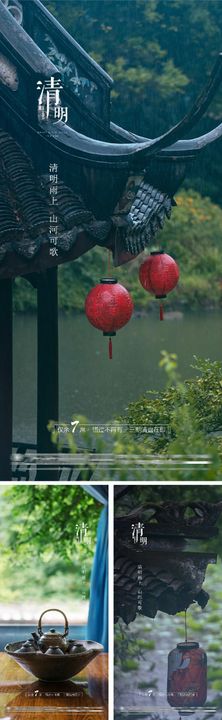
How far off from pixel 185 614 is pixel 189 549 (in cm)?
29

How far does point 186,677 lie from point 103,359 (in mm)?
1448

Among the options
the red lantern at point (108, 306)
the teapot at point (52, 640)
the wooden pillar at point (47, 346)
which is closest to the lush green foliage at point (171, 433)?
the wooden pillar at point (47, 346)

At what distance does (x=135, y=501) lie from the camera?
5.45m

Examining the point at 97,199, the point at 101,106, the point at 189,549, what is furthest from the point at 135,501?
the point at 101,106

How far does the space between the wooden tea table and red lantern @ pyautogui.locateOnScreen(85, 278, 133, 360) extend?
150 centimetres

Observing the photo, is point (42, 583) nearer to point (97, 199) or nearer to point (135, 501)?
point (135, 501)

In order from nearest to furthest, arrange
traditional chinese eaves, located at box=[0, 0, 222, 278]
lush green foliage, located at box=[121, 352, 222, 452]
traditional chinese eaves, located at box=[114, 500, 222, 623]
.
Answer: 1. traditional chinese eaves, located at box=[0, 0, 222, 278]
2. lush green foliage, located at box=[121, 352, 222, 452]
3. traditional chinese eaves, located at box=[114, 500, 222, 623]

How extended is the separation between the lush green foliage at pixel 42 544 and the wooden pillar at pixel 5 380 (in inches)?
6.0

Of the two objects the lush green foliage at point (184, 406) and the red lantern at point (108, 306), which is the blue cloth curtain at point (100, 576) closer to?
the lush green foliage at point (184, 406)

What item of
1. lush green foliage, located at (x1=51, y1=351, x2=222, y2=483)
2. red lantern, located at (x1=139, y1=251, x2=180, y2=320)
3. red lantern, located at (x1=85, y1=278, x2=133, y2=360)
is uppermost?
red lantern, located at (x1=139, y1=251, x2=180, y2=320)

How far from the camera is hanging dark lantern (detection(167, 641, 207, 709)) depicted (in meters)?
5.34

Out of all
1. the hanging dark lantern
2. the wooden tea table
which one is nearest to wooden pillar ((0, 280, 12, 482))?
the wooden tea table

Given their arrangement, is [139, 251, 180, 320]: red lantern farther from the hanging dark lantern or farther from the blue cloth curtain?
the hanging dark lantern

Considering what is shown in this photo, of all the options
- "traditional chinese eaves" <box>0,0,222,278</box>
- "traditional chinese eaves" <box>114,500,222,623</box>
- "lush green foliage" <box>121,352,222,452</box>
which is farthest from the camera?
"traditional chinese eaves" <box>114,500,222,623</box>
